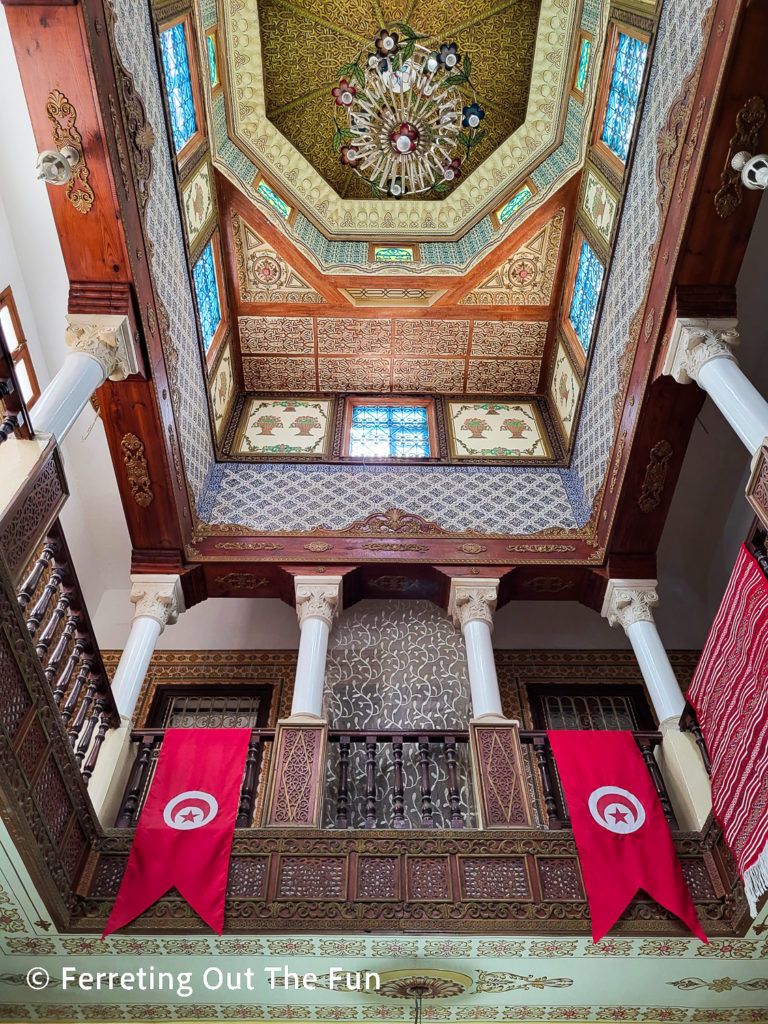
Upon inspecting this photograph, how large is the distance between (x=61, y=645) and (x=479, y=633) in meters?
3.33

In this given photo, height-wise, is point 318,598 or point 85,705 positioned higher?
point 318,598

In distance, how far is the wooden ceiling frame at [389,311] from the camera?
5.01m

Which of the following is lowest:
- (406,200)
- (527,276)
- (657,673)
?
(657,673)

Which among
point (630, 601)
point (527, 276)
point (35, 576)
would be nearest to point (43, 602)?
point (35, 576)

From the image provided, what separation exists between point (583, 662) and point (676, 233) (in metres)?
4.09

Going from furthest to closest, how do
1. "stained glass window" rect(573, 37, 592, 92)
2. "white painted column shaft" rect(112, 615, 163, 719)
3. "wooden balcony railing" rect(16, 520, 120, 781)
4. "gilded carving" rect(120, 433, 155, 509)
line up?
"stained glass window" rect(573, 37, 592, 92)
"gilded carving" rect(120, 433, 155, 509)
"white painted column shaft" rect(112, 615, 163, 719)
"wooden balcony railing" rect(16, 520, 120, 781)

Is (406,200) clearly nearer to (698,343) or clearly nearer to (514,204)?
(514,204)

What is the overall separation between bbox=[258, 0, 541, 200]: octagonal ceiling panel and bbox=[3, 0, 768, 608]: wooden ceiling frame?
1803 millimetres

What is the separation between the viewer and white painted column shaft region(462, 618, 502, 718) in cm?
611

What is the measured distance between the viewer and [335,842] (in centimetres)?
492

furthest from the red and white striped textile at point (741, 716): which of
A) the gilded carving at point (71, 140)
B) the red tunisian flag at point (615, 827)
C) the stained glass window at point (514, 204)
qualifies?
the stained glass window at point (514, 204)

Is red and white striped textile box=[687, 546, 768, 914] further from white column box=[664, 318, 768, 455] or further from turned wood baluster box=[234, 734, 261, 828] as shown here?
turned wood baluster box=[234, 734, 261, 828]

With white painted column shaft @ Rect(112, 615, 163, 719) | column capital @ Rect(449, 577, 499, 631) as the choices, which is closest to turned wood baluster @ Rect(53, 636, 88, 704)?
white painted column shaft @ Rect(112, 615, 163, 719)

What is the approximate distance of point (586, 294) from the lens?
8.14 metres
